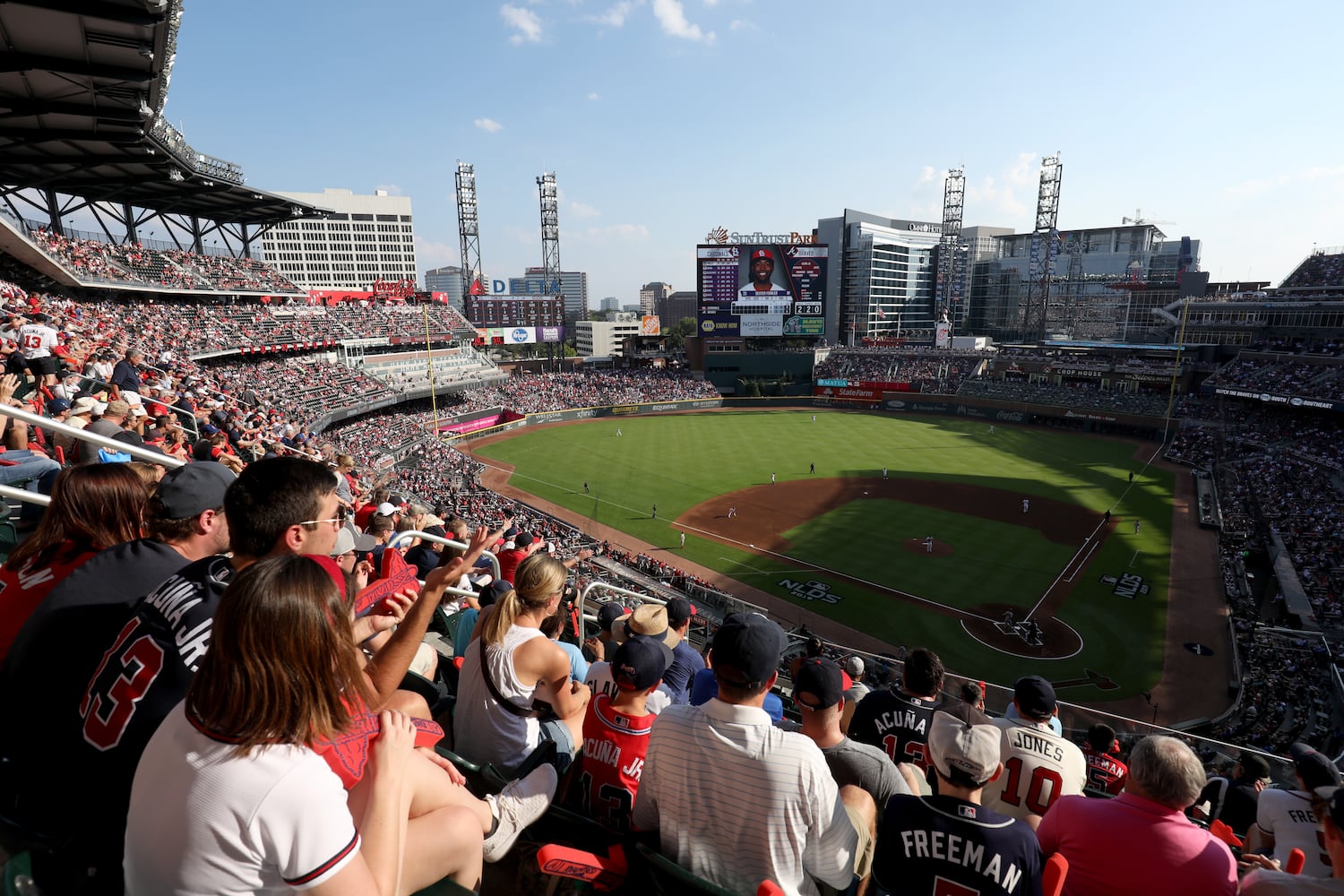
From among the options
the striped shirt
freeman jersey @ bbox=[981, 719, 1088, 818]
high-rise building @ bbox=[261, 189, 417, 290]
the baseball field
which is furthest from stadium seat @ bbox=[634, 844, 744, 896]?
high-rise building @ bbox=[261, 189, 417, 290]

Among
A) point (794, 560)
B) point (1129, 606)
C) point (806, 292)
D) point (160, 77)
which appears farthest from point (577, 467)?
point (806, 292)

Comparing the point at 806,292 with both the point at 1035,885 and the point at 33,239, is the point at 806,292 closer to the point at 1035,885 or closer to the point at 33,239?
the point at 33,239

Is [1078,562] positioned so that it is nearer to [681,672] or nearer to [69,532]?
[681,672]

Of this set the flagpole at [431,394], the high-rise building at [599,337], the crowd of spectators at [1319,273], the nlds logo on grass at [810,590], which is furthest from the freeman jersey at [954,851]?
the high-rise building at [599,337]

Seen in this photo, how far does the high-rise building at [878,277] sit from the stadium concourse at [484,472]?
2575cm

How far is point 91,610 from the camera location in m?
2.67

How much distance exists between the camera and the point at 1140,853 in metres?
3.02

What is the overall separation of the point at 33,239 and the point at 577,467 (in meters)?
27.6

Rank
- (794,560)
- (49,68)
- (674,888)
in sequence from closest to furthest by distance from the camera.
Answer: (674,888)
(49,68)
(794,560)

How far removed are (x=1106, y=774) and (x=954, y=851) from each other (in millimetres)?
4671

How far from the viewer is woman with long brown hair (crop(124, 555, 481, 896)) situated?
180cm

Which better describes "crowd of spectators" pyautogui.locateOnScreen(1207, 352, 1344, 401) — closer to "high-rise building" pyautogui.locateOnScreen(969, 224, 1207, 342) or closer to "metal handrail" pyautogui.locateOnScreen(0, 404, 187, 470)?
"high-rise building" pyautogui.locateOnScreen(969, 224, 1207, 342)

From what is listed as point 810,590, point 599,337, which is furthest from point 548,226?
point 810,590

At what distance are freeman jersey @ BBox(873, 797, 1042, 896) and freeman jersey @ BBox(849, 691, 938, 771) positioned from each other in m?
1.94
